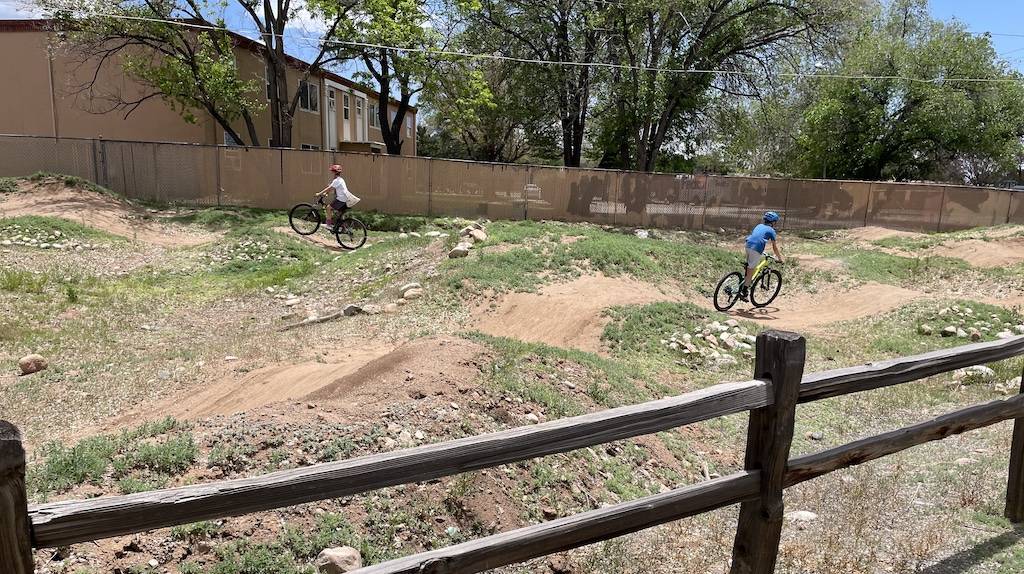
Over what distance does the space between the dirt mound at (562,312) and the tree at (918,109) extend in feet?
70.3

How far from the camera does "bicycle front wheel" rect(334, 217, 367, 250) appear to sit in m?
15.5

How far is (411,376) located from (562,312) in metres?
4.95

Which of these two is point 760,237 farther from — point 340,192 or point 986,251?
point 986,251

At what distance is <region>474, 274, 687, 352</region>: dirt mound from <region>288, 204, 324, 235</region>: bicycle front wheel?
25.9 ft

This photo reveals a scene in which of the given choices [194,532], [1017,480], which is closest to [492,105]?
[1017,480]

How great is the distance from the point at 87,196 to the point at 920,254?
899 inches

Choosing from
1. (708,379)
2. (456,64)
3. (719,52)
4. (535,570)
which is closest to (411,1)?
(456,64)

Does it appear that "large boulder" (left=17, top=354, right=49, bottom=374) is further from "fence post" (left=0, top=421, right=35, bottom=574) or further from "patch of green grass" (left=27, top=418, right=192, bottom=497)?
"fence post" (left=0, top=421, right=35, bottom=574)

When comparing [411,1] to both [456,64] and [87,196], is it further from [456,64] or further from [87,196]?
[87,196]

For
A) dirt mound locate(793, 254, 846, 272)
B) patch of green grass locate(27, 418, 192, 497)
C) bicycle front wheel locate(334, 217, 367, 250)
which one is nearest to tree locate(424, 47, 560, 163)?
bicycle front wheel locate(334, 217, 367, 250)

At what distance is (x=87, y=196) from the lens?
17266 mm

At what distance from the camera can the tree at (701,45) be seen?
25.3 m

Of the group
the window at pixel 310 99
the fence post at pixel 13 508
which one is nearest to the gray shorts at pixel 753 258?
the fence post at pixel 13 508

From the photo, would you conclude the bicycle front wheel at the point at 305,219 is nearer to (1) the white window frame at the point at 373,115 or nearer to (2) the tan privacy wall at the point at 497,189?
(2) the tan privacy wall at the point at 497,189
